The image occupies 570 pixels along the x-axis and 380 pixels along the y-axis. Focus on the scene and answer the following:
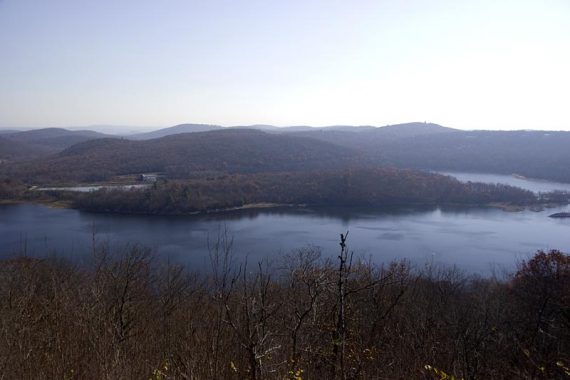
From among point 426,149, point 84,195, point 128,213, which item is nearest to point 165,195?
point 128,213

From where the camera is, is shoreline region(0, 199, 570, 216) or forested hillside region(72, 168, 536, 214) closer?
shoreline region(0, 199, 570, 216)

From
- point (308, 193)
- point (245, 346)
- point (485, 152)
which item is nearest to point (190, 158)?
point (308, 193)

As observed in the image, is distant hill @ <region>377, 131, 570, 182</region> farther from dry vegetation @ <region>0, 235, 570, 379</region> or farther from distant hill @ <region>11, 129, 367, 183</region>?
dry vegetation @ <region>0, 235, 570, 379</region>

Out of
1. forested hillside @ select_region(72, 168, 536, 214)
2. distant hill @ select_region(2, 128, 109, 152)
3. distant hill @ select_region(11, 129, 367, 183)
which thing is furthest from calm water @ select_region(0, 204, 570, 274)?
distant hill @ select_region(2, 128, 109, 152)

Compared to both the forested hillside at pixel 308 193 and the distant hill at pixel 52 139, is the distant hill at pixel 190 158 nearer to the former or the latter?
the forested hillside at pixel 308 193

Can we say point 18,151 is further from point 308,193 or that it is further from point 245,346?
point 245,346

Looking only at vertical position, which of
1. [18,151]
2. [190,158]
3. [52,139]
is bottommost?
[18,151]
